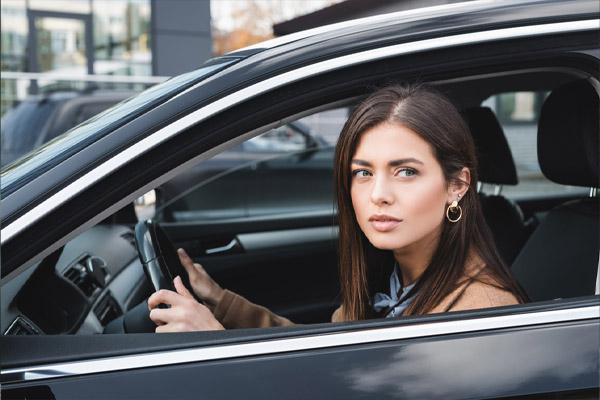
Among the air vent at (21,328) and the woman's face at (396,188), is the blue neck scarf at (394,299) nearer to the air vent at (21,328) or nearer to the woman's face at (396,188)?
the woman's face at (396,188)

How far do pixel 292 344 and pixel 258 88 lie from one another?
0.47 metres

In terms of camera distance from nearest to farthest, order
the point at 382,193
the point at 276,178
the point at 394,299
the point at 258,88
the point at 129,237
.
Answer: the point at 258,88, the point at 382,193, the point at 394,299, the point at 129,237, the point at 276,178

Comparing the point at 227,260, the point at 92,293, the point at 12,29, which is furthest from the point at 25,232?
the point at 12,29

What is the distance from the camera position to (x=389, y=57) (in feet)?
3.88

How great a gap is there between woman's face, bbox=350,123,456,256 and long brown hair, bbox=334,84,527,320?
3cm

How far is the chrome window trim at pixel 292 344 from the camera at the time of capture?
1032mm

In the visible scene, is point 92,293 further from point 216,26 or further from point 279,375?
point 216,26

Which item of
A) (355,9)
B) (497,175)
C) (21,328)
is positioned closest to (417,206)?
(21,328)

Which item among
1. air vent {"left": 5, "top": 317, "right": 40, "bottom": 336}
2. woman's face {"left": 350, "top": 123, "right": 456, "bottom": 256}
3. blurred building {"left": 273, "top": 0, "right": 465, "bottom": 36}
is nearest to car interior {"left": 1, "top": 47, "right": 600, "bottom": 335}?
air vent {"left": 5, "top": 317, "right": 40, "bottom": 336}

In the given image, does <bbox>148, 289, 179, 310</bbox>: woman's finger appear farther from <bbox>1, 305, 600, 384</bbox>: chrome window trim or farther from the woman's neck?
the woman's neck

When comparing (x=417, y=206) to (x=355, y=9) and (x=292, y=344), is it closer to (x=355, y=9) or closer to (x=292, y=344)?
(x=292, y=344)

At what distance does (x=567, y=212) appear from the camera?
2.19m

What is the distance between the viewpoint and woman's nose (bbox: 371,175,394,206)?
1266 millimetres

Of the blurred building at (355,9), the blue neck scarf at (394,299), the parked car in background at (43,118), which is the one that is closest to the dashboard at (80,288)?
the blue neck scarf at (394,299)
